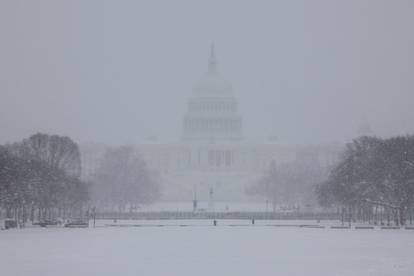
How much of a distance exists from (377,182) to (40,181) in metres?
20.6

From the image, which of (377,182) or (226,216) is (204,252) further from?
(226,216)

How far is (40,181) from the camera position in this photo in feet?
245

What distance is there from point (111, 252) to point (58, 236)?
10901 millimetres

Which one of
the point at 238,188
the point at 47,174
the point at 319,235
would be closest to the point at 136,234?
the point at 319,235

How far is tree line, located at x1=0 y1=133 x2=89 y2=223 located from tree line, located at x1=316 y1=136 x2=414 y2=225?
17.0 meters

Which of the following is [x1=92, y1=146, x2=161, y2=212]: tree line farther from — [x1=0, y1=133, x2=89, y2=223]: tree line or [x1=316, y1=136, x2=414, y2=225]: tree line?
[x1=316, y1=136, x2=414, y2=225]: tree line

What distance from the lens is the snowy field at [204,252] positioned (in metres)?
40.4

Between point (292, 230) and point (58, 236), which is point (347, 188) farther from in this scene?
point (58, 236)

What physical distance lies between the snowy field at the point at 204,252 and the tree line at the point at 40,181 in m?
5.74

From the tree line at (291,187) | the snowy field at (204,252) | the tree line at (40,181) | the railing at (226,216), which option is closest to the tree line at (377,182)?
the railing at (226,216)

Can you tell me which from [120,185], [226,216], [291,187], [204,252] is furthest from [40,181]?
[291,187]

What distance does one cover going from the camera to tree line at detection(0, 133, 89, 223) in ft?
230

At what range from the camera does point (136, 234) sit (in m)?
60.3

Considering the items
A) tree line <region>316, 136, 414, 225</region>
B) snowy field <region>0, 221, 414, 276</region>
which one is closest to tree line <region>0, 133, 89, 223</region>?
snowy field <region>0, 221, 414, 276</region>
